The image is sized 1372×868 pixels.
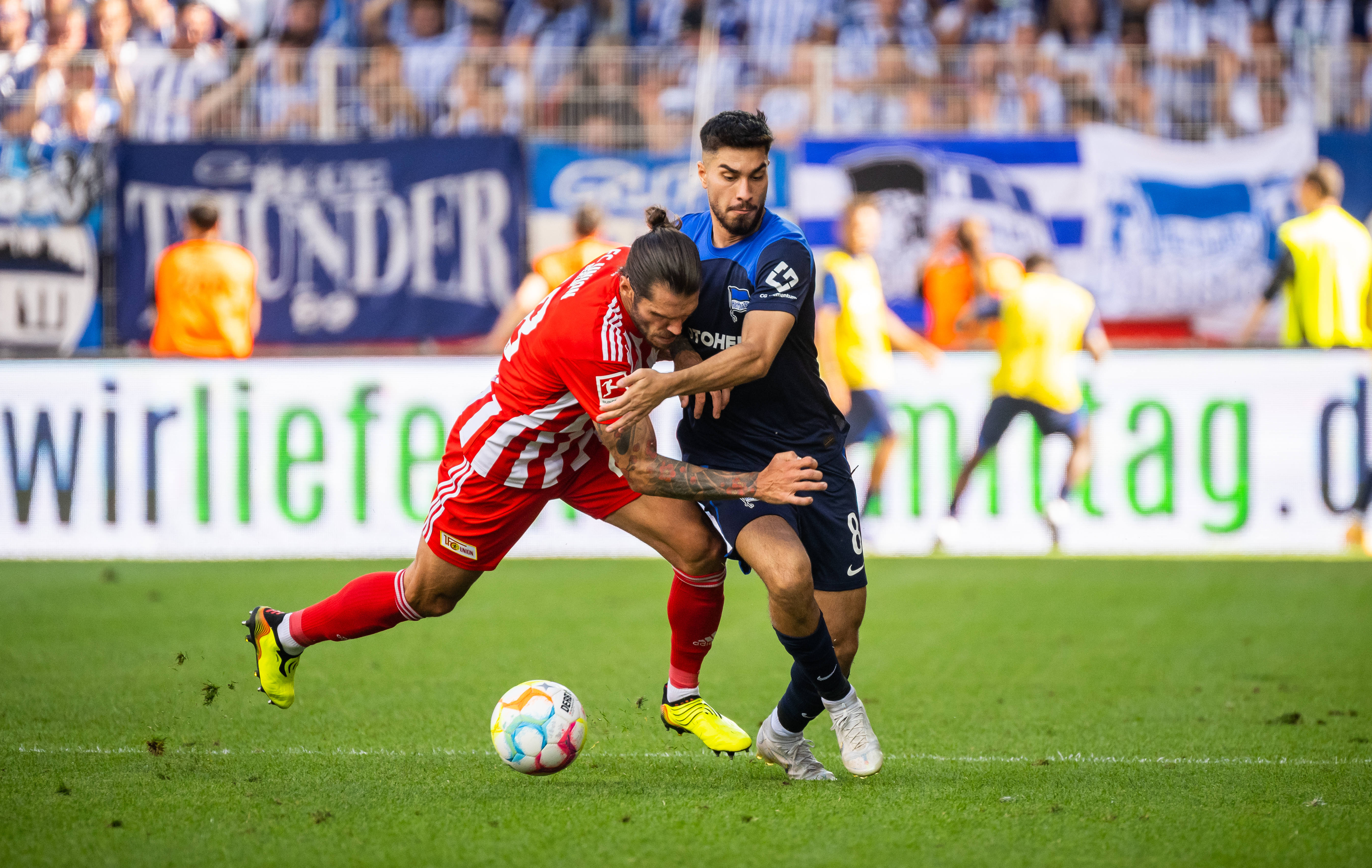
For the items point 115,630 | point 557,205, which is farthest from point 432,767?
point 557,205

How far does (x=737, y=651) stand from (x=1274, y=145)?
9121 millimetres

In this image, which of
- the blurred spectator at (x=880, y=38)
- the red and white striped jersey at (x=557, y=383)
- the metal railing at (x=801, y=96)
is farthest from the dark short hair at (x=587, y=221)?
the red and white striped jersey at (x=557, y=383)

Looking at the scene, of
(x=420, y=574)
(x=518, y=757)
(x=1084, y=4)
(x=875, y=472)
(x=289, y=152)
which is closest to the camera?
(x=518, y=757)

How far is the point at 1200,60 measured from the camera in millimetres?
13734

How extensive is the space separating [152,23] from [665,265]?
1232 centimetres

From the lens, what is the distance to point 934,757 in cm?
514

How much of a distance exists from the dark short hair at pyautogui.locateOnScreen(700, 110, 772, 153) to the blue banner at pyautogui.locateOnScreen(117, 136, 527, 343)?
928cm

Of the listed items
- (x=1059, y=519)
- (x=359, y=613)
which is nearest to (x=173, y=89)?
(x=1059, y=519)

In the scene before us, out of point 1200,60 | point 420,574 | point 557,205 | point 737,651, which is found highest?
point 1200,60

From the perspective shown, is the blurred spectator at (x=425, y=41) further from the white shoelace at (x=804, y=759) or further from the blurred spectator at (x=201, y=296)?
the white shoelace at (x=804, y=759)

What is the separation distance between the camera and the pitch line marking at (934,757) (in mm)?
5031

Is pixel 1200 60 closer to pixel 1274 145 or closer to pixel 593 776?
pixel 1274 145

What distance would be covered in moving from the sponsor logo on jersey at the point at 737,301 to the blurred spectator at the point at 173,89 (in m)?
10.3

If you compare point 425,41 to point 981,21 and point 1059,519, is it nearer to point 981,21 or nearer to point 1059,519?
point 981,21
